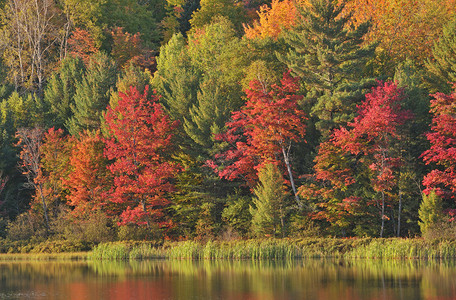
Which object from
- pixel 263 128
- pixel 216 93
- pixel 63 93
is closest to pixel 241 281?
pixel 263 128

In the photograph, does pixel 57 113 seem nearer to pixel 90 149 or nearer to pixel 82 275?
pixel 90 149

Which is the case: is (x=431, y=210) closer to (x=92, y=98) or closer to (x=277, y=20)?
(x=277, y=20)

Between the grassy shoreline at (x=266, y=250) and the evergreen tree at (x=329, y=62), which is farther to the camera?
the evergreen tree at (x=329, y=62)

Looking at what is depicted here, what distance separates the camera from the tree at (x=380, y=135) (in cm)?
4709

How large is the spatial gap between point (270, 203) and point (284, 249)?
5674 mm

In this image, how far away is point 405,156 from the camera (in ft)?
163

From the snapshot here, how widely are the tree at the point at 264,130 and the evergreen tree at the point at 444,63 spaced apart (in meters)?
10.4

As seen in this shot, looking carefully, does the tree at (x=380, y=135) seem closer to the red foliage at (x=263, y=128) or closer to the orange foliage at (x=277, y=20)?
the red foliage at (x=263, y=128)

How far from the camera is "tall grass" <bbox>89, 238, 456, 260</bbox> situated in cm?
3988

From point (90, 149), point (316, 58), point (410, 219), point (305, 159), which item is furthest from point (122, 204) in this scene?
point (410, 219)

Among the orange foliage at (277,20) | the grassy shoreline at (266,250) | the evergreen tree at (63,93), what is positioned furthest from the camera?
the evergreen tree at (63,93)

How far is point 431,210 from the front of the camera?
4441cm

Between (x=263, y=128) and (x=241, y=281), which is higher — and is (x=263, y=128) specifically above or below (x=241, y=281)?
above

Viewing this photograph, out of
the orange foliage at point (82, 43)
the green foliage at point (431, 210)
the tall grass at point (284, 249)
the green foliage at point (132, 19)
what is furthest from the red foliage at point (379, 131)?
the green foliage at point (132, 19)
